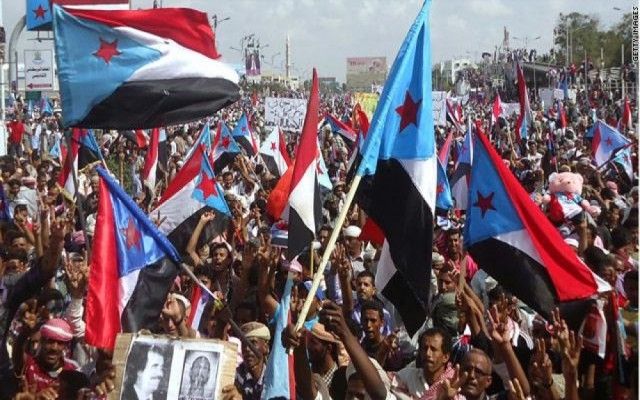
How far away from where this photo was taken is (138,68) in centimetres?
605

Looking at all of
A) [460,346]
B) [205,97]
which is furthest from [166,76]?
[460,346]

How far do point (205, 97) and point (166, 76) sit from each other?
10.9 inches

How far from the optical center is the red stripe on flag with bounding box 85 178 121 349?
466 centimetres

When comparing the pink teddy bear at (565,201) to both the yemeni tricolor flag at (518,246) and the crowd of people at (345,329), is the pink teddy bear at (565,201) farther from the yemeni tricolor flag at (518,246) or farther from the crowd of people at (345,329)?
the yemeni tricolor flag at (518,246)

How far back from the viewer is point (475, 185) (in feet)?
18.0

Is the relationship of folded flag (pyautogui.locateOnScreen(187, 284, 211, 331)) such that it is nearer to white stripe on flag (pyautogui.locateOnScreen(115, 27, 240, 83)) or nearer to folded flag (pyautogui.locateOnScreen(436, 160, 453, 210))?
white stripe on flag (pyautogui.locateOnScreen(115, 27, 240, 83))

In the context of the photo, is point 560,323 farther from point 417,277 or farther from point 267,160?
point 267,160

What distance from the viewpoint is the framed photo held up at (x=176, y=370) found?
12.8ft

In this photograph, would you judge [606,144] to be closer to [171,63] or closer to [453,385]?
[171,63]

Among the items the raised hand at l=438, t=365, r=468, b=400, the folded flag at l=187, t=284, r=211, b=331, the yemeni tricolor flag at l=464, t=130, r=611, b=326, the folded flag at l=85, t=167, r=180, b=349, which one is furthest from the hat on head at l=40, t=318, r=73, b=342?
the yemeni tricolor flag at l=464, t=130, r=611, b=326

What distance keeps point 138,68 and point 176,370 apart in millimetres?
2602

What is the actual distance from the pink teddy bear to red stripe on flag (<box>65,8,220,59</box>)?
3.61m

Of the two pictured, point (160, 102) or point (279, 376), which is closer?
point (279, 376)

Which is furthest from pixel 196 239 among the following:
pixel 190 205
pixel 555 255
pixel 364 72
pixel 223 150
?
pixel 364 72
